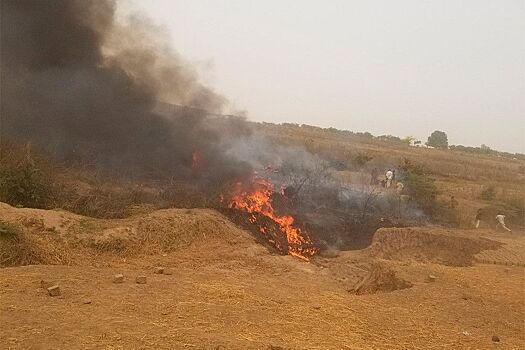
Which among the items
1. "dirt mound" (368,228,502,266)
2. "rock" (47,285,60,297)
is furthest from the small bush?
"dirt mound" (368,228,502,266)

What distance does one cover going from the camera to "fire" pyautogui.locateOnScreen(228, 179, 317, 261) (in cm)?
1123

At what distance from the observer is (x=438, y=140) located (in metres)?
75.7

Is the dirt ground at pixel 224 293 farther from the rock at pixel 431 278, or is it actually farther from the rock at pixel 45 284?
the rock at pixel 45 284

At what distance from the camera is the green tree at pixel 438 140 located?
75.4 m

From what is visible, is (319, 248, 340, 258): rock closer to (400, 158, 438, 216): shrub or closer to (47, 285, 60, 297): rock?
(47, 285, 60, 297): rock

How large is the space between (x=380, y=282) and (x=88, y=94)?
1299 cm

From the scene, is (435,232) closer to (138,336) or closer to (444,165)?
(138,336)

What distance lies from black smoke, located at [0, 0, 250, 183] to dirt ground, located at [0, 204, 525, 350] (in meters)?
5.79

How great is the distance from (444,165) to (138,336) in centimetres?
3505

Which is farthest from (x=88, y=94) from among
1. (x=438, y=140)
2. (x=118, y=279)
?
(x=438, y=140)

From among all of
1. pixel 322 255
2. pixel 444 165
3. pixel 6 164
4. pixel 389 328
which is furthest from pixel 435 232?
pixel 444 165

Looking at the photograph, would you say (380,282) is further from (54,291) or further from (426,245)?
(54,291)

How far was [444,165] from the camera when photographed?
3600 centimetres

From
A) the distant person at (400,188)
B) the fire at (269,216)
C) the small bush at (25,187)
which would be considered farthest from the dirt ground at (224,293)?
the distant person at (400,188)
